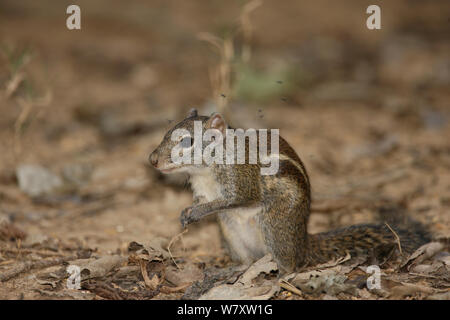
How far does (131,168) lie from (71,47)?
6369 millimetres

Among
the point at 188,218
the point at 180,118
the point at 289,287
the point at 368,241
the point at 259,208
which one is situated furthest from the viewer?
the point at 180,118

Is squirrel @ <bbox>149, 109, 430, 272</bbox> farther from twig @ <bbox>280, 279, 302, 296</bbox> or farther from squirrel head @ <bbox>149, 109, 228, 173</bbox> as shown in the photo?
twig @ <bbox>280, 279, 302, 296</bbox>

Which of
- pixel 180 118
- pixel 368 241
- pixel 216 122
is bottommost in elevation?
pixel 368 241

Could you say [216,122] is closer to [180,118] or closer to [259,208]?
[259,208]

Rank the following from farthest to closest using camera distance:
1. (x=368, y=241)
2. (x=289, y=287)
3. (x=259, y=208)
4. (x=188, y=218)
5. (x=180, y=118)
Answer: (x=180, y=118), (x=368, y=241), (x=259, y=208), (x=188, y=218), (x=289, y=287)

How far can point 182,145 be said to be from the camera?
4.33 m

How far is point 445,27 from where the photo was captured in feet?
43.4

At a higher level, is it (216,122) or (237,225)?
(216,122)

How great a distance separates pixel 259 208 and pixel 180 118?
4068 mm

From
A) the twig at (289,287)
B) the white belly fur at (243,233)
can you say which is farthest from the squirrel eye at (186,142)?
the twig at (289,287)

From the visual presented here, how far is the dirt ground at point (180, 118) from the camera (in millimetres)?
4465

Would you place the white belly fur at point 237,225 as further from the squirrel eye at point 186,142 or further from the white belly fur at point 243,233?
the squirrel eye at point 186,142

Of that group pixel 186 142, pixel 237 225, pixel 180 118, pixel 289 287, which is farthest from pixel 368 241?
pixel 180 118

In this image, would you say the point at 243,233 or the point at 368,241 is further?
the point at 368,241
